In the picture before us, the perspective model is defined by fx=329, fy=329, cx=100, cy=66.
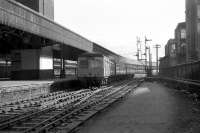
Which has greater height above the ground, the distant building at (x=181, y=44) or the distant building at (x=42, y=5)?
the distant building at (x=42, y=5)

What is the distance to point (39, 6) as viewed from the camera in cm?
5581

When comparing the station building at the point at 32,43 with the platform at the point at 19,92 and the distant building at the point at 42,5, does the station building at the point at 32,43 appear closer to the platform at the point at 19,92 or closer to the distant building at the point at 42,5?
the platform at the point at 19,92

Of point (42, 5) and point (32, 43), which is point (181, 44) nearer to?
point (42, 5)

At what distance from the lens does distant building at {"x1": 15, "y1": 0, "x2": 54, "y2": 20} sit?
55469mm

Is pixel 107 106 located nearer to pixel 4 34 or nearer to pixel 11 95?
pixel 11 95

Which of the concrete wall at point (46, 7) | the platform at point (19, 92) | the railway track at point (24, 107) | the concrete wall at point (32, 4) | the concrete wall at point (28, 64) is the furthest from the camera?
the concrete wall at point (46, 7)

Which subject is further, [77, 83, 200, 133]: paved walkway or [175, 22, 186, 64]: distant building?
[175, 22, 186, 64]: distant building

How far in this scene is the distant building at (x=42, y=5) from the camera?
5547 centimetres

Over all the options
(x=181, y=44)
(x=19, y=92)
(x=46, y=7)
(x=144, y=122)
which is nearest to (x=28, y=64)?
(x=19, y=92)

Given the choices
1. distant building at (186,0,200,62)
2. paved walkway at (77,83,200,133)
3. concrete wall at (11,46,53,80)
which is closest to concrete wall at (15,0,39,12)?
concrete wall at (11,46,53,80)

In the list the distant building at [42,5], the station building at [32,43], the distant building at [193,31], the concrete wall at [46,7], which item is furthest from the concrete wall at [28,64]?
the concrete wall at [46,7]

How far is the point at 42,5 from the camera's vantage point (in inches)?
2258

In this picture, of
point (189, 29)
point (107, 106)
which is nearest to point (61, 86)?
point (107, 106)

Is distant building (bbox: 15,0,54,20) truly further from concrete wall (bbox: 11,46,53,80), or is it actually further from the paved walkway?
the paved walkway
